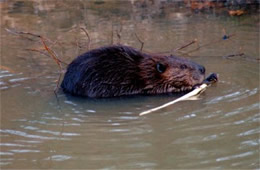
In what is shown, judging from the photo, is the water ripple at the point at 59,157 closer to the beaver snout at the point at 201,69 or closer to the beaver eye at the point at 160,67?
the beaver eye at the point at 160,67

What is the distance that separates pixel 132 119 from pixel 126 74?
1.02 m

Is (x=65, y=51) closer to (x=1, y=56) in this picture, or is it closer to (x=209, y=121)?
(x=1, y=56)

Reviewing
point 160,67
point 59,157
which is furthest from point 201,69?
point 59,157

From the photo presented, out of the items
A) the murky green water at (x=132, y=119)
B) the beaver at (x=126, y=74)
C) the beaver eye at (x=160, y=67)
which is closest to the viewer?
the murky green water at (x=132, y=119)

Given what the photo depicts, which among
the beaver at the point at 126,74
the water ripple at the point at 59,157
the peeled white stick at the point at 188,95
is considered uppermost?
the beaver at the point at 126,74

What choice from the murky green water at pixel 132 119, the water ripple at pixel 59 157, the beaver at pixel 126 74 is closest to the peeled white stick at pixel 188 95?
the murky green water at pixel 132 119

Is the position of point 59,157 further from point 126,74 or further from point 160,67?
point 160,67

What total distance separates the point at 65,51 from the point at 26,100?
2.27m

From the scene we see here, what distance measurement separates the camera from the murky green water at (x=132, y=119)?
3.26 meters

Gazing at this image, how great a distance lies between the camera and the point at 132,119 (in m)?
4.07

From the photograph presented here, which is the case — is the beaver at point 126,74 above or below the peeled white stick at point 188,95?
above

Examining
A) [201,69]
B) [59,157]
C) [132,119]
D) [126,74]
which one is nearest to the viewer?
[59,157]

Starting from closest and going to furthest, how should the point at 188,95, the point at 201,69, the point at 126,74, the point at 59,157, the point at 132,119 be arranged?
the point at 59,157 → the point at 132,119 → the point at 188,95 → the point at 126,74 → the point at 201,69

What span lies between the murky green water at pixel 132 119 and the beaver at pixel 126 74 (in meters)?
0.14
